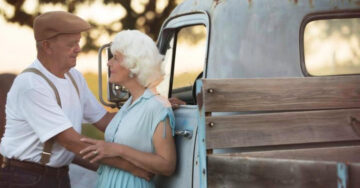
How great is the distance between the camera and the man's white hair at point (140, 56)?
12.3 ft

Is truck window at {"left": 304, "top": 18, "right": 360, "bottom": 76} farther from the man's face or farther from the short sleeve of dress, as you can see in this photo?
the man's face

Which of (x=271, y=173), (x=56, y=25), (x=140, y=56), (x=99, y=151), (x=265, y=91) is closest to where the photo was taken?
(x=271, y=173)

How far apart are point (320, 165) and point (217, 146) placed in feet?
2.29

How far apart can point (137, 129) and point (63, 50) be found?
818mm

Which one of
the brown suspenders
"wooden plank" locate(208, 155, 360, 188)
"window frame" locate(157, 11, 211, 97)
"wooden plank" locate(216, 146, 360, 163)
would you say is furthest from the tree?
"wooden plank" locate(208, 155, 360, 188)

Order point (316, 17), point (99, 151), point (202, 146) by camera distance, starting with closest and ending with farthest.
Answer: point (202, 146), point (99, 151), point (316, 17)

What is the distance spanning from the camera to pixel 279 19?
3752 millimetres

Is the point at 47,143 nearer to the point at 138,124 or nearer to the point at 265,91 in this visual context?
the point at 138,124

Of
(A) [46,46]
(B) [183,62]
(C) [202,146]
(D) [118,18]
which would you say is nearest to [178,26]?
(B) [183,62]

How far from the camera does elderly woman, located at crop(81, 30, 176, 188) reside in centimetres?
360

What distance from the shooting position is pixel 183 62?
14.4 feet

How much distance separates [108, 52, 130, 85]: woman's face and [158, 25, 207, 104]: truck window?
0.48 metres

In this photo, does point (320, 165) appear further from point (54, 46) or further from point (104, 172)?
point (54, 46)

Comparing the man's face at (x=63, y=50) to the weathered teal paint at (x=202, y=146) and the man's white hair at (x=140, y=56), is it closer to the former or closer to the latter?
the man's white hair at (x=140, y=56)
